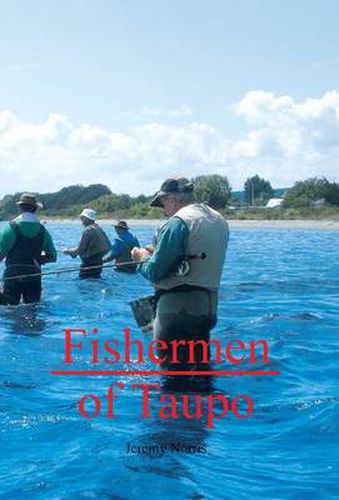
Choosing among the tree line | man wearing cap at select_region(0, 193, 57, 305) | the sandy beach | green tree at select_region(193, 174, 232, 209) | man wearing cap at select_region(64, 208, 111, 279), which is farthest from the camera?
green tree at select_region(193, 174, 232, 209)

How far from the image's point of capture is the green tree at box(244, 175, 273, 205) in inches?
5369

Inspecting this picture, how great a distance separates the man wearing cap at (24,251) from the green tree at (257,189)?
123147 mm

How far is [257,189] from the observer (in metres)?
139

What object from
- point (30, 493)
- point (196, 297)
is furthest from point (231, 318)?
point (30, 493)

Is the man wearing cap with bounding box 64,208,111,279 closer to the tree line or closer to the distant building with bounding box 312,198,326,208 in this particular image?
the tree line

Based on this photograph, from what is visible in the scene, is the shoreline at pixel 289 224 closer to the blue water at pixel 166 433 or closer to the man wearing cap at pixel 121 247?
the man wearing cap at pixel 121 247

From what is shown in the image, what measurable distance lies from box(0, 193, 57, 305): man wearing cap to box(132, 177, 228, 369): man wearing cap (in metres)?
5.22

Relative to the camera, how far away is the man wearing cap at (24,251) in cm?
1225

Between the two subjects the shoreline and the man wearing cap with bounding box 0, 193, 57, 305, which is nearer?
the man wearing cap with bounding box 0, 193, 57, 305

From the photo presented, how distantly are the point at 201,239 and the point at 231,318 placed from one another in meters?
6.19

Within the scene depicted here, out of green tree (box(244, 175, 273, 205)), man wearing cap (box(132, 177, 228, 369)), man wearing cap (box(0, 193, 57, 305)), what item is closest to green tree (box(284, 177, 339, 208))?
green tree (box(244, 175, 273, 205))

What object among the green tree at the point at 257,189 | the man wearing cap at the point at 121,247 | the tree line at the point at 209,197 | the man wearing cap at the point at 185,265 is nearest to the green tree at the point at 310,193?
the tree line at the point at 209,197

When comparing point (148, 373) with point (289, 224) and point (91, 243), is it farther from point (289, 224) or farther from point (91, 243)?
point (289, 224)

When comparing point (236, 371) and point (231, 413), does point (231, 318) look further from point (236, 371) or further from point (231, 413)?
point (231, 413)
